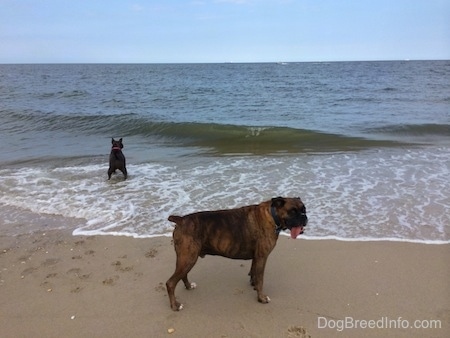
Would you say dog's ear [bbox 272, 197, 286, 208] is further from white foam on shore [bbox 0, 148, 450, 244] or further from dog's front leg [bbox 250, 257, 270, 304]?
white foam on shore [bbox 0, 148, 450, 244]

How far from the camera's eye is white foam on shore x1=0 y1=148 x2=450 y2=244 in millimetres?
6082

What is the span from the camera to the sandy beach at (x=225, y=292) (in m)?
3.74

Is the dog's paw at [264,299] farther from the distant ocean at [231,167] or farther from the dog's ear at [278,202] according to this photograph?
the distant ocean at [231,167]

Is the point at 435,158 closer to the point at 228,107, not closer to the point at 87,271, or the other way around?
the point at 87,271

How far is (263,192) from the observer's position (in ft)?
25.4

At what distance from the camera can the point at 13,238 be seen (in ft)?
19.1

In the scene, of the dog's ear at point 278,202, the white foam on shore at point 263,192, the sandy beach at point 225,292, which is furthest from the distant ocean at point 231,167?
the dog's ear at point 278,202

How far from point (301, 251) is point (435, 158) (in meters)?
6.86

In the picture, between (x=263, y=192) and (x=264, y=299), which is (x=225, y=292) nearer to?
(x=264, y=299)

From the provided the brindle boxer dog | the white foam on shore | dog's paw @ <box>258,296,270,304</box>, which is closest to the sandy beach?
dog's paw @ <box>258,296,270,304</box>

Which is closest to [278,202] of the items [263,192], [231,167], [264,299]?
[264,299]

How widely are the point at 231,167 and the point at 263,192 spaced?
7.49ft

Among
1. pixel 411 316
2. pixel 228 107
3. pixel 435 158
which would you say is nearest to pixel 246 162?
pixel 435 158

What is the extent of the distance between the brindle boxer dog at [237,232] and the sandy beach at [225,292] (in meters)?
0.33
